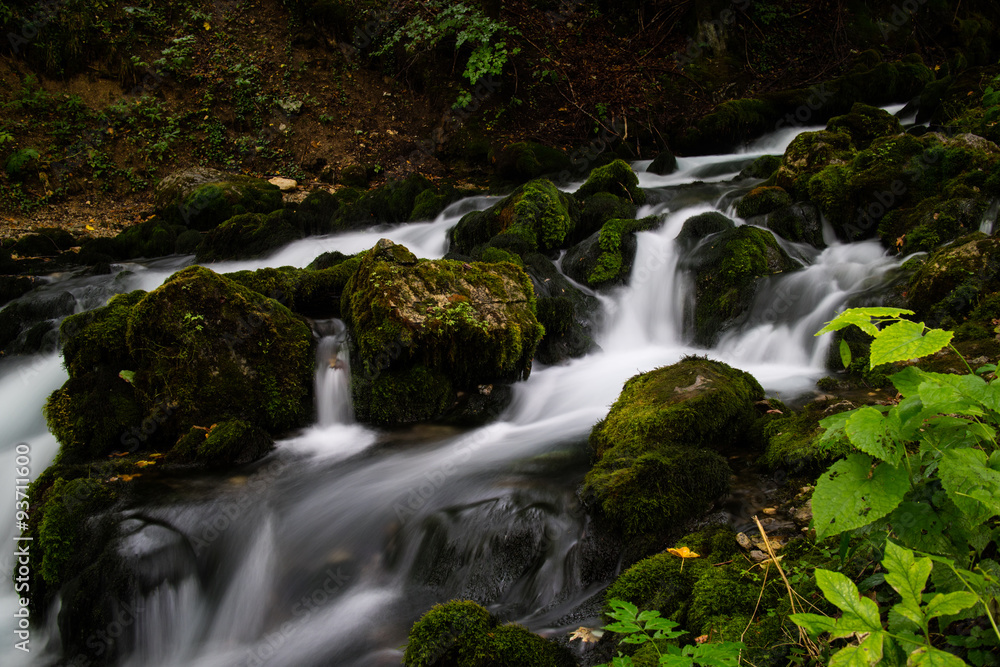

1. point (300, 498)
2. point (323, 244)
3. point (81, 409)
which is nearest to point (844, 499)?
point (300, 498)

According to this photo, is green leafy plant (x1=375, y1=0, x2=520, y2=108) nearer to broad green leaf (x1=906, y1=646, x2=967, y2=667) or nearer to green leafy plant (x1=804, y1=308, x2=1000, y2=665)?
green leafy plant (x1=804, y1=308, x2=1000, y2=665)

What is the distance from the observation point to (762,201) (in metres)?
8.93

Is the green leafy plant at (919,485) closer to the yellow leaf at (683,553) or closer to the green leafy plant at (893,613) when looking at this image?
the green leafy plant at (893,613)

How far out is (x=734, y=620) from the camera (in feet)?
7.73

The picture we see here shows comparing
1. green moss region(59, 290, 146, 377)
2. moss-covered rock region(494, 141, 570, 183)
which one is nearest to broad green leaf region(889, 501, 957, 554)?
green moss region(59, 290, 146, 377)

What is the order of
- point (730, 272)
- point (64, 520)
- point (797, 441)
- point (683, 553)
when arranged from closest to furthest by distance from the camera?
point (683, 553)
point (797, 441)
point (64, 520)
point (730, 272)

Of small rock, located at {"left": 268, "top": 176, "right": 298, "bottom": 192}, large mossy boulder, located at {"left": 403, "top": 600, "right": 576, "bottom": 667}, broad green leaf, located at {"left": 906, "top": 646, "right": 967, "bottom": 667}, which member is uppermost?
small rock, located at {"left": 268, "top": 176, "right": 298, "bottom": 192}

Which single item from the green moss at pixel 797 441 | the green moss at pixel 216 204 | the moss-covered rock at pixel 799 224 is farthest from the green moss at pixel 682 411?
the green moss at pixel 216 204

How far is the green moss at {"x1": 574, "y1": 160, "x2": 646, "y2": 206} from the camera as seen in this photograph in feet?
33.3

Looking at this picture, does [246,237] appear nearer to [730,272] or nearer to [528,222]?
[528,222]

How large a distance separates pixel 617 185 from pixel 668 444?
23.2 feet

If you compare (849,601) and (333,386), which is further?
(333,386)

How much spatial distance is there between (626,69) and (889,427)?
636 inches

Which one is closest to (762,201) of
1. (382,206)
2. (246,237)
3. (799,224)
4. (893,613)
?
(799,224)
